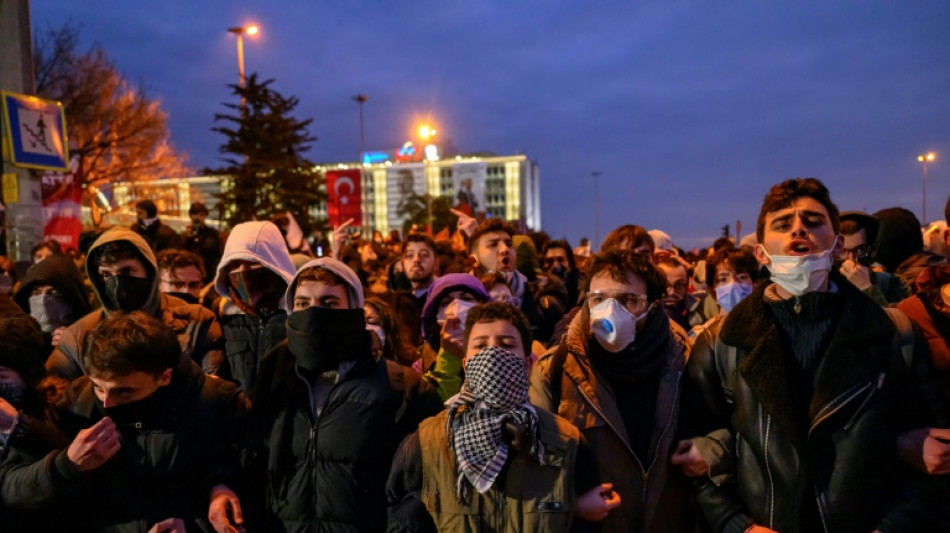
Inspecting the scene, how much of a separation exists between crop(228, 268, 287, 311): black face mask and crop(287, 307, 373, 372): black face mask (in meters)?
1.18

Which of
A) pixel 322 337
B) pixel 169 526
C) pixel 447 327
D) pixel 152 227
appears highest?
pixel 152 227

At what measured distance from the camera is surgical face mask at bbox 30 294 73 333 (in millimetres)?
4797

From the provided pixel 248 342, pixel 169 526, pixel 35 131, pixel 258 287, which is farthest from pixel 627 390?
pixel 35 131

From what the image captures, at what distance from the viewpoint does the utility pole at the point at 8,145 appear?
30.7 feet

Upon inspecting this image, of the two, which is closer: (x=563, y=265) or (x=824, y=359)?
(x=824, y=359)

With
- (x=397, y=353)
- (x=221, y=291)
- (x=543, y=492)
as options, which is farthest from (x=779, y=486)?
(x=221, y=291)

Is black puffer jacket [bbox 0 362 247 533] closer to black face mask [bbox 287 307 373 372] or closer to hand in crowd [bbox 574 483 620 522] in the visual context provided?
black face mask [bbox 287 307 373 372]

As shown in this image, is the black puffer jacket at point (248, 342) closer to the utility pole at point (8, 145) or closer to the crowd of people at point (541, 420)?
the crowd of people at point (541, 420)

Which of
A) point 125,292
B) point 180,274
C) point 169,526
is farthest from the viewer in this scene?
point 180,274

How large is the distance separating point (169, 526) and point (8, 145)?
27.9 feet

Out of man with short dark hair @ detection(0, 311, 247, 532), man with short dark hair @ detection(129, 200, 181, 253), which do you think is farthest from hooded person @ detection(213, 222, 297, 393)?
man with short dark hair @ detection(129, 200, 181, 253)

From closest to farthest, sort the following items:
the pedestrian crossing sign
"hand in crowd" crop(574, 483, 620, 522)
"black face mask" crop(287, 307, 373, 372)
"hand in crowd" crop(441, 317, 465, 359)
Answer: "hand in crowd" crop(574, 483, 620, 522)
"black face mask" crop(287, 307, 373, 372)
"hand in crowd" crop(441, 317, 465, 359)
the pedestrian crossing sign

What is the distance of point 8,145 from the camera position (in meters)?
9.19

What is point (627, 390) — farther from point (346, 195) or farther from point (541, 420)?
point (346, 195)
